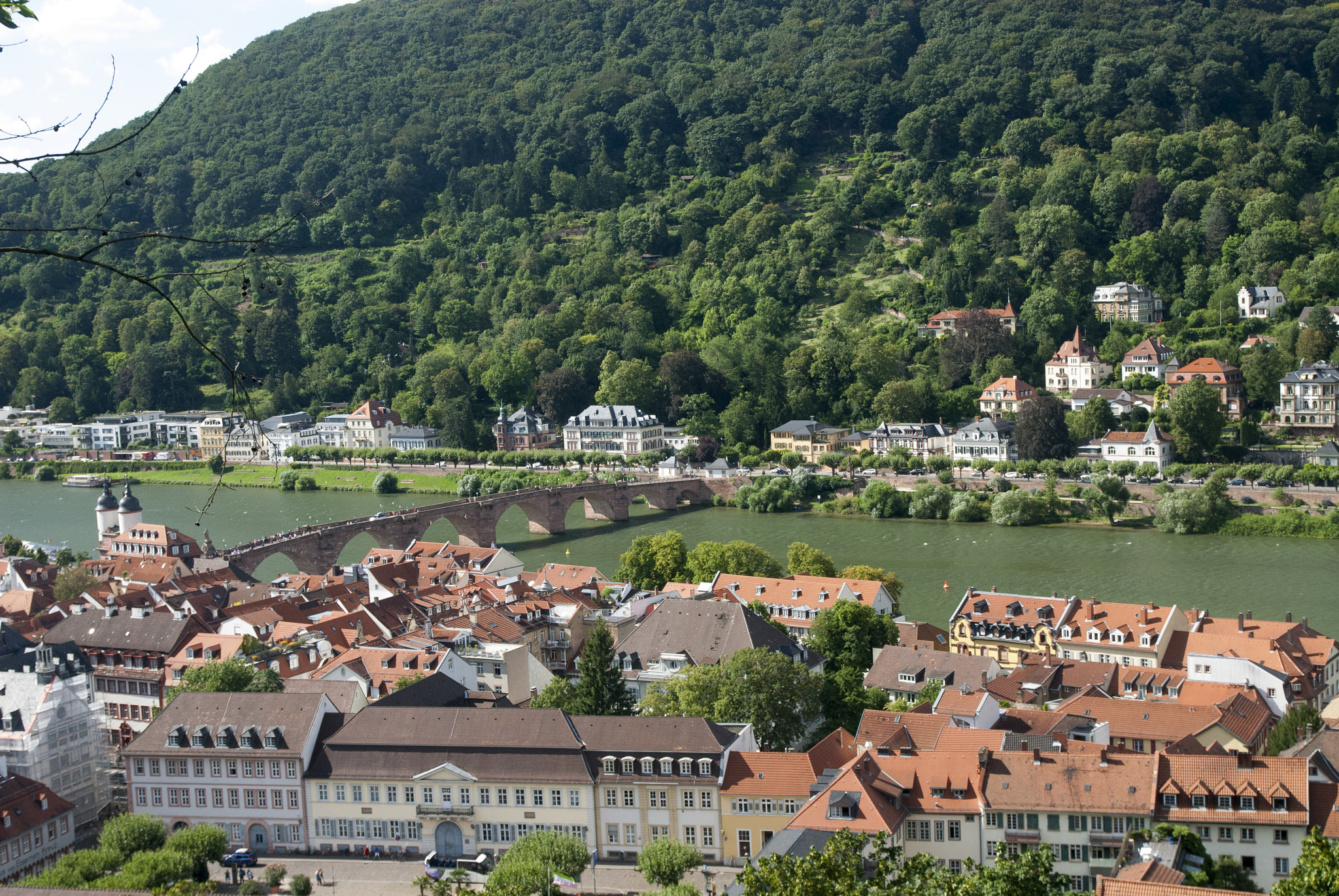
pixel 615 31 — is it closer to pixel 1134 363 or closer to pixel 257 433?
pixel 1134 363

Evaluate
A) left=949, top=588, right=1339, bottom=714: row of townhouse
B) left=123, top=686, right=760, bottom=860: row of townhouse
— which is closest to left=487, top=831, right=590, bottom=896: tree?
left=123, top=686, right=760, bottom=860: row of townhouse

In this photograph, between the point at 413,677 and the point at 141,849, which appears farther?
the point at 413,677

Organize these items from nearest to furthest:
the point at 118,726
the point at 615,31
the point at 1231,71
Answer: the point at 118,726 < the point at 1231,71 < the point at 615,31

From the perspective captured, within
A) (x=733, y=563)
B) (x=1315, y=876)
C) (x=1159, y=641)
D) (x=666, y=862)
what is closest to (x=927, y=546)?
(x=733, y=563)

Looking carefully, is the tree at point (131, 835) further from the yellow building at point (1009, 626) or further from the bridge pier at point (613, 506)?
the bridge pier at point (613, 506)

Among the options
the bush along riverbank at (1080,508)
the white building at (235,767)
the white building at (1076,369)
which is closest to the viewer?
the white building at (235,767)

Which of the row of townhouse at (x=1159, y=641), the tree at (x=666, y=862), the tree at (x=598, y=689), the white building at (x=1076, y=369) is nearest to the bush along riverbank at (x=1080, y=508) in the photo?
the white building at (x=1076, y=369)

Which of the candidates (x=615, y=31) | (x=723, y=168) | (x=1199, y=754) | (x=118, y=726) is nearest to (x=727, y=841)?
(x=1199, y=754)
